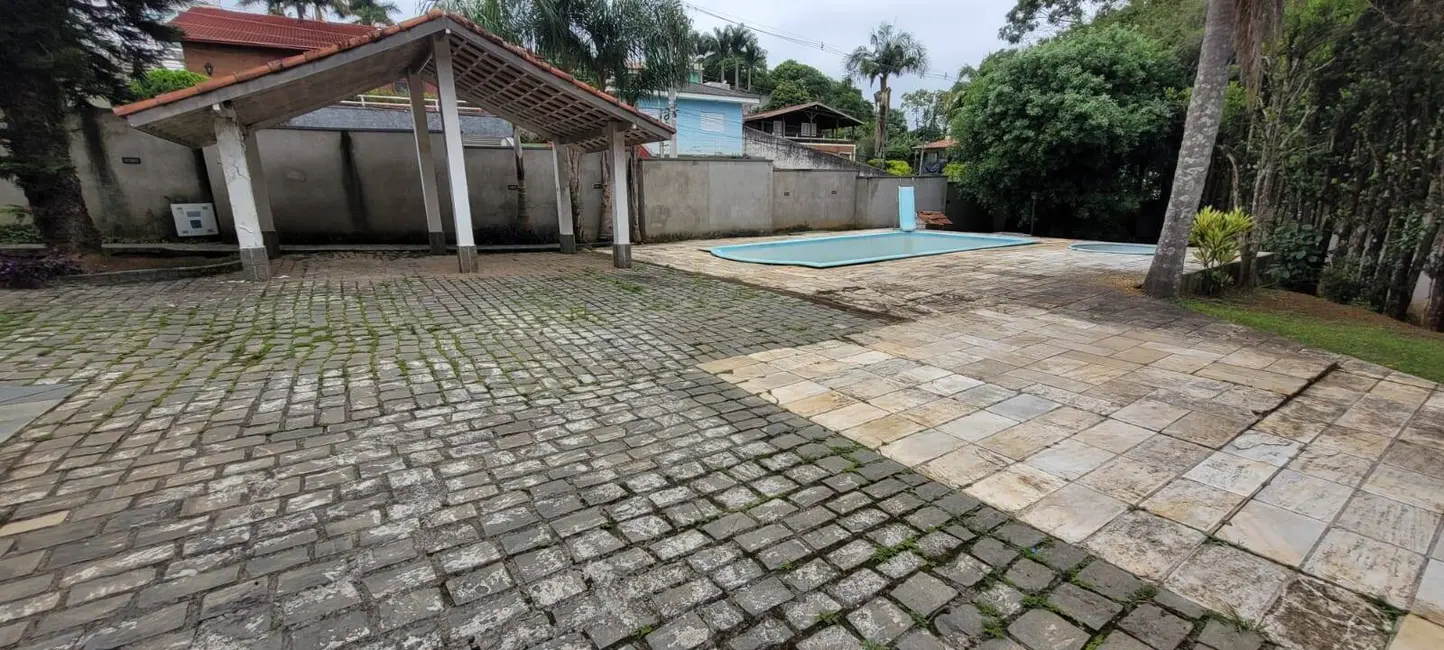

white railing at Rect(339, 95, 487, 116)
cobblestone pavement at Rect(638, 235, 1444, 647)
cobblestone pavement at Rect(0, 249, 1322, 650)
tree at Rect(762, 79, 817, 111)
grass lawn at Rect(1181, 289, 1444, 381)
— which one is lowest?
grass lawn at Rect(1181, 289, 1444, 381)

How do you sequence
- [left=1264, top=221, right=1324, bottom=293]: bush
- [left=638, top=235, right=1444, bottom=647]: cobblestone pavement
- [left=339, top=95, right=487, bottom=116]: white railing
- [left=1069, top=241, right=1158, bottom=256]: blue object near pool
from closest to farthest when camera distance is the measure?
[left=638, top=235, right=1444, bottom=647]: cobblestone pavement → [left=1264, top=221, right=1324, bottom=293]: bush → [left=1069, top=241, right=1158, bottom=256]: blue object near pool → [left=339, top=95, right=487, bottom=116]: white railing

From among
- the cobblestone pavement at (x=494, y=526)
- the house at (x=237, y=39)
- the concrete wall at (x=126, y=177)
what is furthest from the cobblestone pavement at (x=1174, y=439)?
the house at (x=237, y=39)

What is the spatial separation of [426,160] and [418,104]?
2.87 ft

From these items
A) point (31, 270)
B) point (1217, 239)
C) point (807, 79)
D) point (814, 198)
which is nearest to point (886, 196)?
point (814, 198)

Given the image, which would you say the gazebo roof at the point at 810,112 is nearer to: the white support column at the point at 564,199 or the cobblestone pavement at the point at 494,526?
the white support column at the point at 564,199

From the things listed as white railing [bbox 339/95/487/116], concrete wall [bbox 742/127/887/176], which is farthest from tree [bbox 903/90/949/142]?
white railing [bbox 339/95/487/116]

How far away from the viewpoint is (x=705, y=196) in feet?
45.6

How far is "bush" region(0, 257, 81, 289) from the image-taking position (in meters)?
6.08

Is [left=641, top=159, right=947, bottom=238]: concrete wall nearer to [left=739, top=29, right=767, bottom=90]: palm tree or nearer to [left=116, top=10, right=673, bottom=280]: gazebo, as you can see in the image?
[left=116, top=10, right=673, bottom=280]: gazebo

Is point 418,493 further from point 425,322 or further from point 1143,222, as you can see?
point 1143,222

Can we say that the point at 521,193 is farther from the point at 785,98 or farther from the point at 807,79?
the point at 807,79

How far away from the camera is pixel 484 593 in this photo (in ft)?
6.01

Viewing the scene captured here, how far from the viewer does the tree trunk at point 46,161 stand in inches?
252

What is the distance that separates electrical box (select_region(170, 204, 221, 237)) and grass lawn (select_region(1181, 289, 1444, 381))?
47.3 feet
